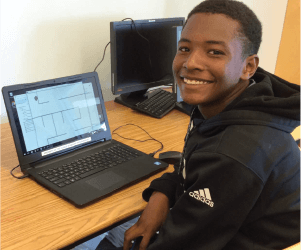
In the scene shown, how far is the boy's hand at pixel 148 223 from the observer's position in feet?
2.89

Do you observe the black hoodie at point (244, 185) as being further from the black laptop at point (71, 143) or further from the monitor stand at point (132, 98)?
the monitor stand at point (132, 98)

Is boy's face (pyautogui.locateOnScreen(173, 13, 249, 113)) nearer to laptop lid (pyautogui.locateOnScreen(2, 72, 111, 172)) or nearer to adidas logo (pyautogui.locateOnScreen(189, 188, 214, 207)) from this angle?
adidas logo (pyautogui.locateOnScreen(189, 188, 214, 207))

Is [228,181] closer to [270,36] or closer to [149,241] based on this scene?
[149,241]

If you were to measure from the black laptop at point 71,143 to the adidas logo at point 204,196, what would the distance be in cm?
27

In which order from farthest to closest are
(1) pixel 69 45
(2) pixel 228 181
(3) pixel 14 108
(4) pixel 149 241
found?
1. (1) pixel 69 45
2. (3) pixel 14 108
3. (4) pixel 149 241
4. (2) pixel 228 181

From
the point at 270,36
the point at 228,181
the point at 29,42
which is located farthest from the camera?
the point at 270,36

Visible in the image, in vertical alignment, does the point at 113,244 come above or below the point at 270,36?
below

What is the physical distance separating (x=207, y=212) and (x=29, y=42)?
1.11m

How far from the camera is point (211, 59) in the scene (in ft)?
2.85

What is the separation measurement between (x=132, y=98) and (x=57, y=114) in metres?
0.67

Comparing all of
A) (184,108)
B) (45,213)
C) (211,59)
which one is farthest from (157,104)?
(45,213)

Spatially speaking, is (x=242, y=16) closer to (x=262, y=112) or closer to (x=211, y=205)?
(x=262, y=112)

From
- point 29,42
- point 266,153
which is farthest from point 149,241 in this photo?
point 29,42

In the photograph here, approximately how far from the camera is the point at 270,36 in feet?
7.85
